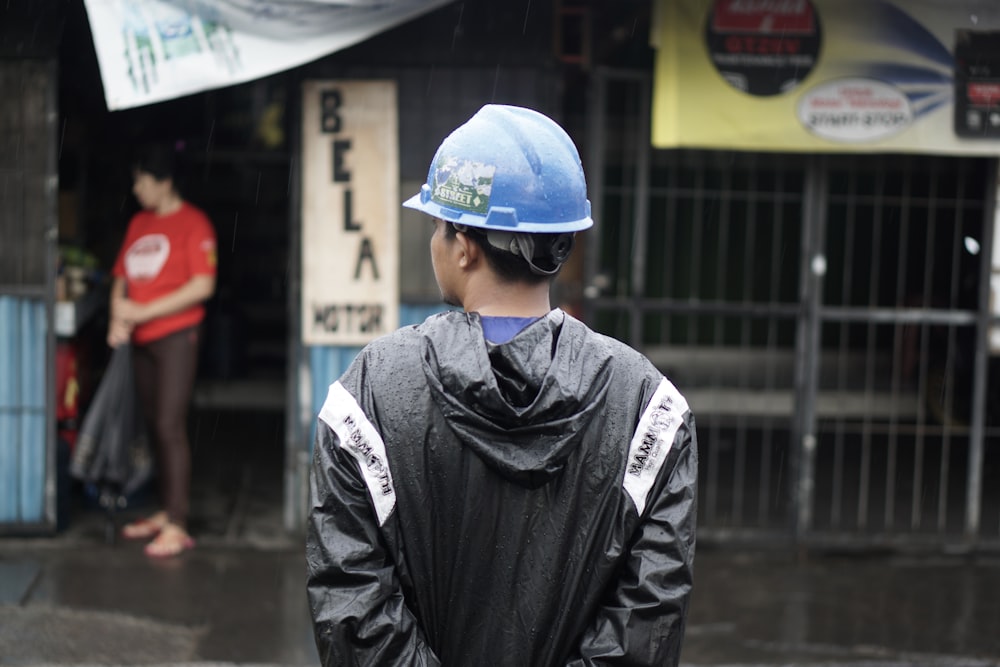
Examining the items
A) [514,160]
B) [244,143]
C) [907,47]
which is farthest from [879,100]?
[244,143]

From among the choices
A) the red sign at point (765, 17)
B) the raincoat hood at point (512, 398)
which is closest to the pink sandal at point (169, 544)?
the red sign at point (765, 17)

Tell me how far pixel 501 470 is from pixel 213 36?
14.5ft

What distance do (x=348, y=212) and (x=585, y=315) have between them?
147cm

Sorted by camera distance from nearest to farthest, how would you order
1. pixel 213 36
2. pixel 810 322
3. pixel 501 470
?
pixel 501 470
pixel 213 36
pixel 810 322

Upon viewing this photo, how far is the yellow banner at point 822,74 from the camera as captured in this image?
21.9ft

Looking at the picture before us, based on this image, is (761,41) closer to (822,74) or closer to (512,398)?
(822,74)

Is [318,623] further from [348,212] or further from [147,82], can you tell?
[348,212]

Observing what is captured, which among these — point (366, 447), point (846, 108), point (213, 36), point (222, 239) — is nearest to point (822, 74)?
point (846, 108)

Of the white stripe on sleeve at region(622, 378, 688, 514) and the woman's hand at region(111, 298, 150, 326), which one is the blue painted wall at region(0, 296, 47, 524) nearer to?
the woman's hand at region(111, 298, 150, 326)

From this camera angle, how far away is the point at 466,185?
2277 mm

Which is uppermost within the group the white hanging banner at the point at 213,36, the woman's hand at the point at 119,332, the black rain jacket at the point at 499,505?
the white hanging banner at the point at 213,36

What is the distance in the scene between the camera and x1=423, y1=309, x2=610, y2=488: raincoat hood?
2227 millimetres

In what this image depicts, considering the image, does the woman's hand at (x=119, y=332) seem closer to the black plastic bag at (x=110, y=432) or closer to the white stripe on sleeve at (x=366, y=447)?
the black plastic bag at (x=110, y=432)

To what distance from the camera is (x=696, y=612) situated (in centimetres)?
625
